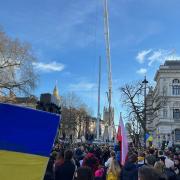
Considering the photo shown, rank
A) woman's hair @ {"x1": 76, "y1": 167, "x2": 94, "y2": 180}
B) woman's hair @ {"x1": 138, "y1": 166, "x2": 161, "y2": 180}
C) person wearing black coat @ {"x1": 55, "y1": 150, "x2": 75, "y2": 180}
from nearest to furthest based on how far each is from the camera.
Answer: woman's hair @ {"x1": 138, "y1": 166, "x2": 161, "y2": 180} < woman's hair @ {"x1": 76, "y1": 167, "x2": 94, "y2": 180} < person wearing black coat @ {"x1": 55, "y1": 150, "x2": 75, "y2": 180}

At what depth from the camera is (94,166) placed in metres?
8.88

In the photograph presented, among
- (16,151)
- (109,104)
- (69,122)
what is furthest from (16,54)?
(69,122)

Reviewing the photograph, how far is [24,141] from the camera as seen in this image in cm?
353

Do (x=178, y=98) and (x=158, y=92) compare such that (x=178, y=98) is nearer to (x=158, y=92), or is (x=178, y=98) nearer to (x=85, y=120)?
(x=158, y=92)

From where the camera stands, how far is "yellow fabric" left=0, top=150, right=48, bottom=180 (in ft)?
10.9

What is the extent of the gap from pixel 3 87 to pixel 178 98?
2895 inches

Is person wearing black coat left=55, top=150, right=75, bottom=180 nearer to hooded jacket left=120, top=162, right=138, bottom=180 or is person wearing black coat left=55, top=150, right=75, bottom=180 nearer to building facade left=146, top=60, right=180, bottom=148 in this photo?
hooded jacket left=120, top=162, right=138, bottom=180

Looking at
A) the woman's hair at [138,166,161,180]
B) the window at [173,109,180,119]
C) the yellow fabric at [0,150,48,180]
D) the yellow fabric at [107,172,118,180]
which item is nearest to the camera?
the yellow fabric at [0,150,48,180]

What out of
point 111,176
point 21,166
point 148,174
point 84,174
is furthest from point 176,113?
point 21,166

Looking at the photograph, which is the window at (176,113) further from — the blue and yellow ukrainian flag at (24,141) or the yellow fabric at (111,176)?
the blue and yellow ukrainian flag at (24,141)

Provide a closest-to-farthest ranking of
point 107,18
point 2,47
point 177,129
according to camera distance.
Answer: point 2,47 < point 107,18 < point 177,129

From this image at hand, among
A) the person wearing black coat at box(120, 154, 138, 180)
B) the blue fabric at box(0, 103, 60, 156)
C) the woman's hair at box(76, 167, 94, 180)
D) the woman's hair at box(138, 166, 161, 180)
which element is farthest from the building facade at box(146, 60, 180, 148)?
the blue fabric at box(0, 103, 60, 156)

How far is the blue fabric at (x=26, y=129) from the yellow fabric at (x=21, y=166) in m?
0.05

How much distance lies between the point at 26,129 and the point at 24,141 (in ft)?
0.35
